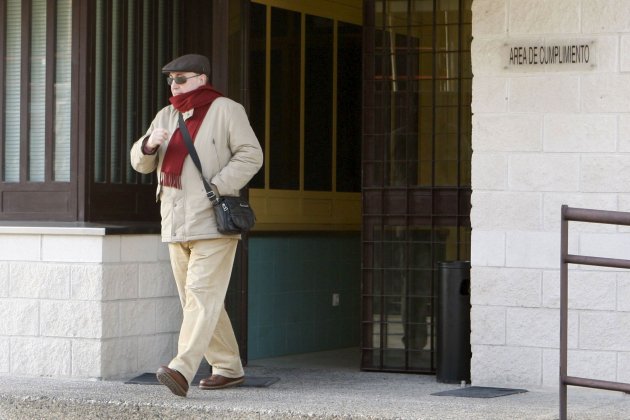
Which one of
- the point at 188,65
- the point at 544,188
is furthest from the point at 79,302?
the point at 544,188

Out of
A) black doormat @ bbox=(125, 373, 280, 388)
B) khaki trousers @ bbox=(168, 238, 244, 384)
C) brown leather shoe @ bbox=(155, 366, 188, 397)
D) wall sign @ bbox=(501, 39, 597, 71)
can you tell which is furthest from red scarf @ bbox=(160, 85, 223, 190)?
wall sign @ bbox=(501, 39, 597, 71)

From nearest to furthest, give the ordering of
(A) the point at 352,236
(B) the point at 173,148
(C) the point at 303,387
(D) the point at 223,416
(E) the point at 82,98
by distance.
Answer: (D) the point at 223,416 → (B) the point at 173,148 → (C) the point at 303,387 → (E) the point at 82,98 → (A) the point at 352,236

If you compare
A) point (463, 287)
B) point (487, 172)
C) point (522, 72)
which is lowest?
point (463, 287)

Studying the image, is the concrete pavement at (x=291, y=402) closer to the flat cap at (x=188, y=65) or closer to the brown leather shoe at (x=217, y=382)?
the brown leather shoe at (x=217, y=382)

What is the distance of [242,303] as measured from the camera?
9305 mm

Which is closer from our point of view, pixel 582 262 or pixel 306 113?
pixel 582 262

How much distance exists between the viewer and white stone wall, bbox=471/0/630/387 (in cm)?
809

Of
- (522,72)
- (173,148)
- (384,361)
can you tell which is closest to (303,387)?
(384,361)

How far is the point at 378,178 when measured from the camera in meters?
9.23

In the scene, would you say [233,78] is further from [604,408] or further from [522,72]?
[604,408]

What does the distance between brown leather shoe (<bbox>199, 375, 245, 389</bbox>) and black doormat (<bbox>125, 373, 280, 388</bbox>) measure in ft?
0.57

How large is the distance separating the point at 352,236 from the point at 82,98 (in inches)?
123

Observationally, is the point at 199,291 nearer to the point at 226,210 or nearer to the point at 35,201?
the point at 226,210

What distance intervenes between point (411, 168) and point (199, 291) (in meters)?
2.08
